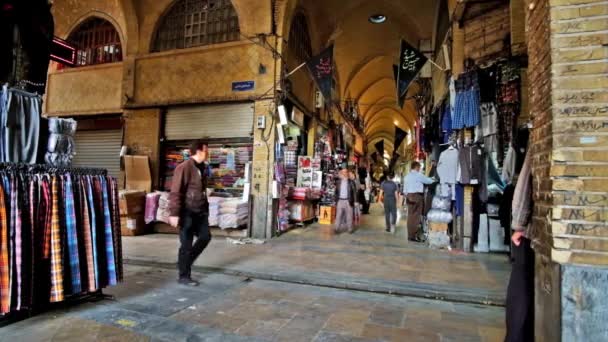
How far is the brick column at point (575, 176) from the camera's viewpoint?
200 centimetres

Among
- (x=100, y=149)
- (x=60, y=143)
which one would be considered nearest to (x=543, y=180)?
(x=60, y=143)

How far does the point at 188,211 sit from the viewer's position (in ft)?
14.7

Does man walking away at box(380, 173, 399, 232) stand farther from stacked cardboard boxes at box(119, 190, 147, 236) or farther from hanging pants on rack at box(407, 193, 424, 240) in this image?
stacked cardboard boxes at box(119, 190, 147, 236)

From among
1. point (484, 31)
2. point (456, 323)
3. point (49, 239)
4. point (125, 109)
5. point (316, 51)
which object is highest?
point (316, 51)

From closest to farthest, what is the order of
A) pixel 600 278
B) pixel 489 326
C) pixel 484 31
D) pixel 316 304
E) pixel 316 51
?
pixel 600 278
pixel 489 326
pixel 316 304
pixel 484 31
pixel 316 51

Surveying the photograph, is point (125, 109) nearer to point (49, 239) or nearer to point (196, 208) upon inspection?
point (196, 208)

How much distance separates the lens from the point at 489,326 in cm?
333

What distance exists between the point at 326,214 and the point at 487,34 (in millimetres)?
7214

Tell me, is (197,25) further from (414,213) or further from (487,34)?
(414,213)

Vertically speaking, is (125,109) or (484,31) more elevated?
(484,31)

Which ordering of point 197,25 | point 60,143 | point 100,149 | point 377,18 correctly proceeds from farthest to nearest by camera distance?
point 377,18
point 100,149
point 197,25
point 60,143

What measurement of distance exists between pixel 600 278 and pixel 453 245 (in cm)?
554

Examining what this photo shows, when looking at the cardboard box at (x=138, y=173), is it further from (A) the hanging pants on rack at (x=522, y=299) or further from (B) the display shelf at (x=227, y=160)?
(A) the hanging pants on rack at (x=522, y=299)

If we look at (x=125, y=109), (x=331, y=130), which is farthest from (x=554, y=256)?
(x=331, y=130)
